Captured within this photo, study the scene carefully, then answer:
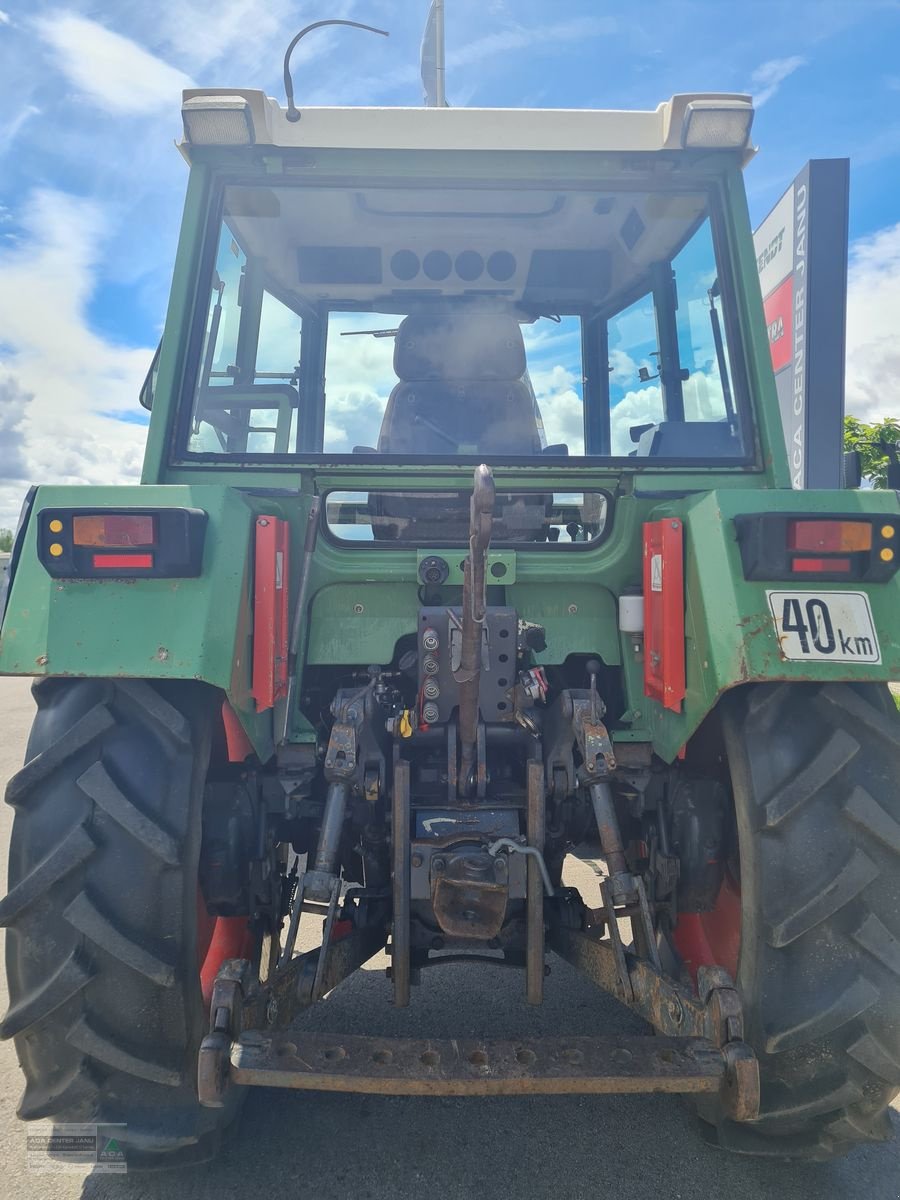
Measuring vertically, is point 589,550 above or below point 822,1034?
above

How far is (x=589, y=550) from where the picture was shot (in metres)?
2.37

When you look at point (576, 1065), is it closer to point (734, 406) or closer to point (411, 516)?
point (411, 516)

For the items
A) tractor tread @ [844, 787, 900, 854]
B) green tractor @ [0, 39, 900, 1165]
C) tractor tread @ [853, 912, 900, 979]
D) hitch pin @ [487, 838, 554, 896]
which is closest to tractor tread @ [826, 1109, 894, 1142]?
green tractor @ [0, 39, 900, 1165]

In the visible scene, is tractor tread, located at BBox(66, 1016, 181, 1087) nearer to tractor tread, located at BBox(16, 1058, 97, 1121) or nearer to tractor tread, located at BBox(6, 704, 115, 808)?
tractor tread, located at BBox(16, 1058, 97, 1121)

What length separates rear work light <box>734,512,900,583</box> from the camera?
1788 millimetres

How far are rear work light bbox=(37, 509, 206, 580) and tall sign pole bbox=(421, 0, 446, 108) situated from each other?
2.28 m

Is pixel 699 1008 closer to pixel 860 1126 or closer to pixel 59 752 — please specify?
pixel 860 1126

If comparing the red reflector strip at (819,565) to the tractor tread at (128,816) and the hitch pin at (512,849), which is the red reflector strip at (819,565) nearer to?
the hitch pin at (512,849)

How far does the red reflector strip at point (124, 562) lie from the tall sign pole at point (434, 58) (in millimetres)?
2340

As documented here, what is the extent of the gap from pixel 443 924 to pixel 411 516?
125 centimetres

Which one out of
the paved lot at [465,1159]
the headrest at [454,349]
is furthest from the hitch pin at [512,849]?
the headrest at [454,349]

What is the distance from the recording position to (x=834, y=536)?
181 centimetres

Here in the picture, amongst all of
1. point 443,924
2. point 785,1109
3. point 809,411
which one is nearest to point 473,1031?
point 443,924

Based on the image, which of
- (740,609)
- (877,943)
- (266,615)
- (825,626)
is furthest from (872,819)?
(266,615)
